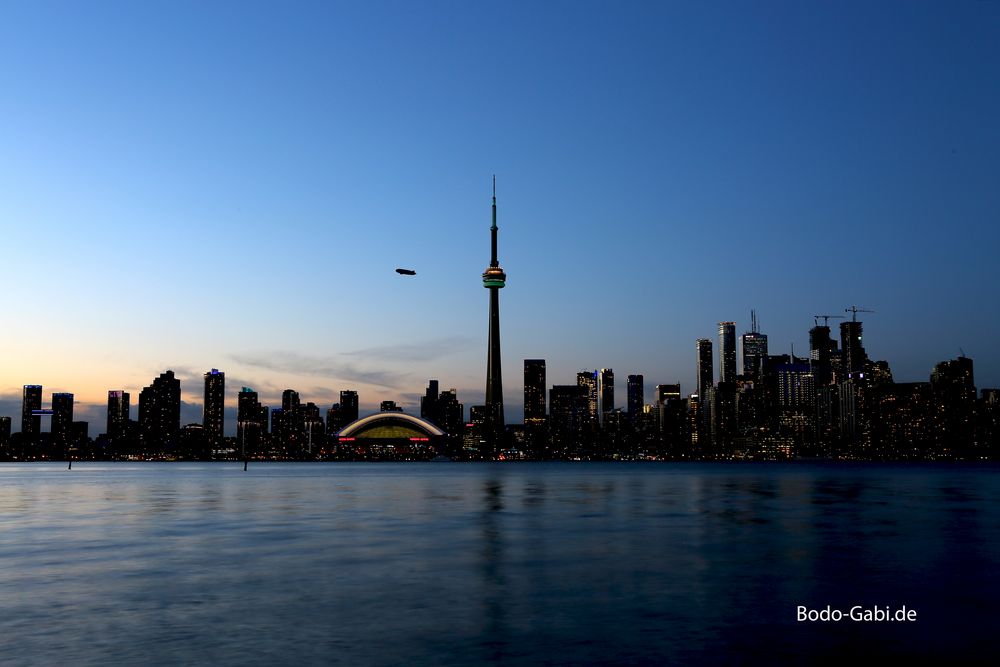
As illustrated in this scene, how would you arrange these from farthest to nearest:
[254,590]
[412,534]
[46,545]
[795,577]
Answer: [412,534], [46,545], [795,577], [254,590]

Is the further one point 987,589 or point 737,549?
point 737,549

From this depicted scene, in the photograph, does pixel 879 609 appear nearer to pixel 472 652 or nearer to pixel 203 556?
pixel 472 652

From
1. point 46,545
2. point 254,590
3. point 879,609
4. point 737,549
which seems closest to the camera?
point 879,609

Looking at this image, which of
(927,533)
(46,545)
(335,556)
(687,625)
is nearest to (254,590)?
(335,556)

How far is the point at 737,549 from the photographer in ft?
145

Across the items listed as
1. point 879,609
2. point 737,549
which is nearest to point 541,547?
point 737,549

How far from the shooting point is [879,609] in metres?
27.6

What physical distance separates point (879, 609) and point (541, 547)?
20.5 m

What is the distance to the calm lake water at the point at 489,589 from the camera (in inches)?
851

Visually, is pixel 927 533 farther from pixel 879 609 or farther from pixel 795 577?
pixel 879 609

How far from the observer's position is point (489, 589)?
3155 centimetres

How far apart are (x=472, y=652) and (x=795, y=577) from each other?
17.7 metres

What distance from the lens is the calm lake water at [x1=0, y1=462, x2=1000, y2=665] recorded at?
851 inches

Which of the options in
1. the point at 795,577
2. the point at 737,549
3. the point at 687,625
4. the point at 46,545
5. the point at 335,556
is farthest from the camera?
the point at 46,545
